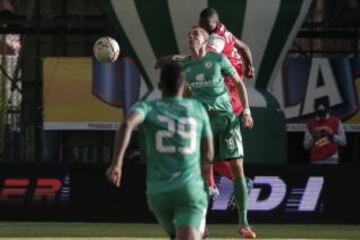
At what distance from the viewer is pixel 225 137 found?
32.9 feet

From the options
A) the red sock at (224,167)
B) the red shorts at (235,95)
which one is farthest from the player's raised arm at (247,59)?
the red sock at (224,167)

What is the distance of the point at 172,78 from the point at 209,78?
3.00m

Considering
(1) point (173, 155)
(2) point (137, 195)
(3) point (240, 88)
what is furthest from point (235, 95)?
(1) point (173, 155)

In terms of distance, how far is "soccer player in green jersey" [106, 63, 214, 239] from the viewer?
21.6ft

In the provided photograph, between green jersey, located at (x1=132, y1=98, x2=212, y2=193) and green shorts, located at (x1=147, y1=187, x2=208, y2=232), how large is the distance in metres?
0.06

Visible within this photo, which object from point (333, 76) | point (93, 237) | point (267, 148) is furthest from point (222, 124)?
point (333, 76)

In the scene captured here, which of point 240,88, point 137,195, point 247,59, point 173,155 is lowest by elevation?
point 137,195

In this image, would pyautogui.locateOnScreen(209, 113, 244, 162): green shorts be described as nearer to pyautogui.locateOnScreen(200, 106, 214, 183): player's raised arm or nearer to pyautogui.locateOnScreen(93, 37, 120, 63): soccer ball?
pyautogui.locateOnScreen(200, 106, 214, 183): player's raised arm

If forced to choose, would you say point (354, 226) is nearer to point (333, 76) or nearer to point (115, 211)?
point (115, 211)

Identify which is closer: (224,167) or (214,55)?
(214,55)

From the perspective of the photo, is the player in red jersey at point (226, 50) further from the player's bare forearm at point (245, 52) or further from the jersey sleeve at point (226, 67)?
the jersey sleeve at point (226, 67)

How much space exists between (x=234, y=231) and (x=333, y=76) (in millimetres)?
6495

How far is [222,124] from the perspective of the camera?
10008 millimetres

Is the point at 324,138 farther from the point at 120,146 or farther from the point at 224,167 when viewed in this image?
the point at 120,146
